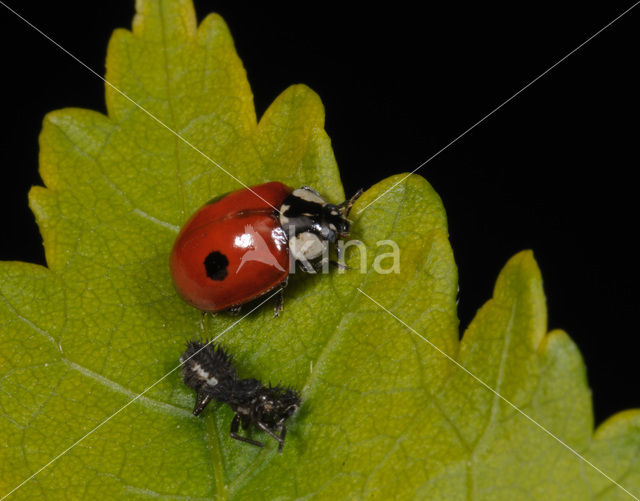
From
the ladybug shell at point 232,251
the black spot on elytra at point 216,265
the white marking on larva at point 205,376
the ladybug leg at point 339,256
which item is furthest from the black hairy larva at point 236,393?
the ladybug leg at point 339,256

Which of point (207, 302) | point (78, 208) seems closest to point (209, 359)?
point (207, 302)

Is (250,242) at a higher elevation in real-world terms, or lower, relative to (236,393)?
higher

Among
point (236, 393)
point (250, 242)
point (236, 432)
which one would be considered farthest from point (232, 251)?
point (236, 432)

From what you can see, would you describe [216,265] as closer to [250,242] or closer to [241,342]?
[250,242]

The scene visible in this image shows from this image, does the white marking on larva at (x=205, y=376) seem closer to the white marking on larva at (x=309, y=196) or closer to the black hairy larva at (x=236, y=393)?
the black hairy larva at (x=236, y=393)

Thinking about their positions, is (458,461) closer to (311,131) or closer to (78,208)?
(311,131)
